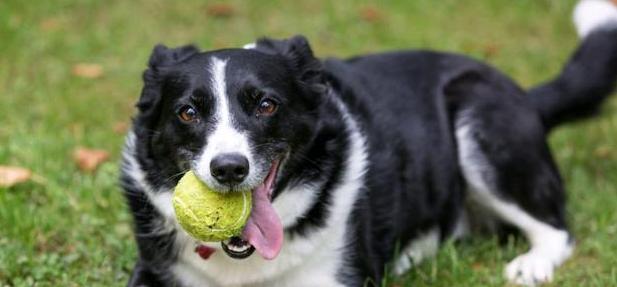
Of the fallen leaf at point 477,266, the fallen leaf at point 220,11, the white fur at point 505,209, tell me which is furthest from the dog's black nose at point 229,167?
the fallen leaf at point 220,11

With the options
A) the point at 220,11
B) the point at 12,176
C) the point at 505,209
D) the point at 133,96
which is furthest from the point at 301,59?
the point at 220,11

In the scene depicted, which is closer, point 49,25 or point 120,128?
point 120,128

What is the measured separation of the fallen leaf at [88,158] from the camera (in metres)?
4.79

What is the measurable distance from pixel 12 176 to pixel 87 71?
2100mm

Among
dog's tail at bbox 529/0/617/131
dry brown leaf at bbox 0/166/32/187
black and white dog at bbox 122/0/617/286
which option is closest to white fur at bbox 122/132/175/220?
black and white dog at bbox 122/0/617/286

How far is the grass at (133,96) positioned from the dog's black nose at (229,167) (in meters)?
1.07

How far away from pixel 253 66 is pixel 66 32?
13.5 ft

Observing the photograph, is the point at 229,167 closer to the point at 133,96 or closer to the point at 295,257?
the point at 295,257

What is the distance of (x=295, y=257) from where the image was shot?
135 inches

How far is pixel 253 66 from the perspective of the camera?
3.28 meters

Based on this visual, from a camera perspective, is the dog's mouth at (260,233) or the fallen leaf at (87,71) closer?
the dog's mouth at (260,233)

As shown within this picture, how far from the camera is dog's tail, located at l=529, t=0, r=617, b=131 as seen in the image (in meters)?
4.72

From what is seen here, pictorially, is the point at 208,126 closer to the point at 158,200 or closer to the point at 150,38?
the point at 158,200

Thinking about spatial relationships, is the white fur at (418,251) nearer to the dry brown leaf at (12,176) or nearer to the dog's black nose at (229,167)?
the dog's black nose at (229,167)
